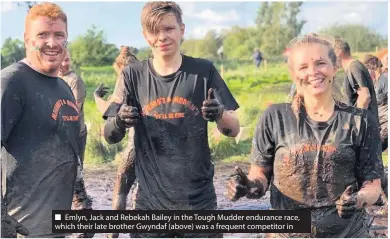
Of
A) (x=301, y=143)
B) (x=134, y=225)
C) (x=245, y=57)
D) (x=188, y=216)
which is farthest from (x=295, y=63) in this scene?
(x=134, y=225)

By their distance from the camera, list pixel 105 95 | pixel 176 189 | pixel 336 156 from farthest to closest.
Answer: pixel 105 95 < pixel 176 189 < pixel 336 156

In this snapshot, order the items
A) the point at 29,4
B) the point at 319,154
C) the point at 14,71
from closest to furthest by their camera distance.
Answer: the point at 319,154 → the point at 14,71 → the point at 29,4

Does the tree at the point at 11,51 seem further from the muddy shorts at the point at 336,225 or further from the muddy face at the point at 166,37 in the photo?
the muddy shorts at the point at 336,225

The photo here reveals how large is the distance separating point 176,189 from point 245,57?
3.83 feet

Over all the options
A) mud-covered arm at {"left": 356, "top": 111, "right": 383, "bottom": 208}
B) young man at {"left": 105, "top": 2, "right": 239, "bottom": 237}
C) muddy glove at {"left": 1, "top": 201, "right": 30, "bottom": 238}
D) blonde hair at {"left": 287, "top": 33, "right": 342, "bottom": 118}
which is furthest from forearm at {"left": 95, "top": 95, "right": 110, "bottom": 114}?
mud-covered arm at {"left": 356, "top": 111, "right": 383, "bottom": 208}

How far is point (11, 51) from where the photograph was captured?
417cm

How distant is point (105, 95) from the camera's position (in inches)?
170

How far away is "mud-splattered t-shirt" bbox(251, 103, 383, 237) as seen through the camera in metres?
3.48

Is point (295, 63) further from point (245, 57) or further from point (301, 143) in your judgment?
point (245, 57)

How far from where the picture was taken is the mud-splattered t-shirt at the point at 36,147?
3605 millimetres

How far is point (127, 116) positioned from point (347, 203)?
1265 mm

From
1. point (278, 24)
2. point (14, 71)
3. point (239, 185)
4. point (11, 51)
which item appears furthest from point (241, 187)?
point (11, 51)

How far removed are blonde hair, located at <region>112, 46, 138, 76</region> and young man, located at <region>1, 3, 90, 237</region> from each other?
0.49 meters

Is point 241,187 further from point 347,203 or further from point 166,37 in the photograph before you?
point 166,37
